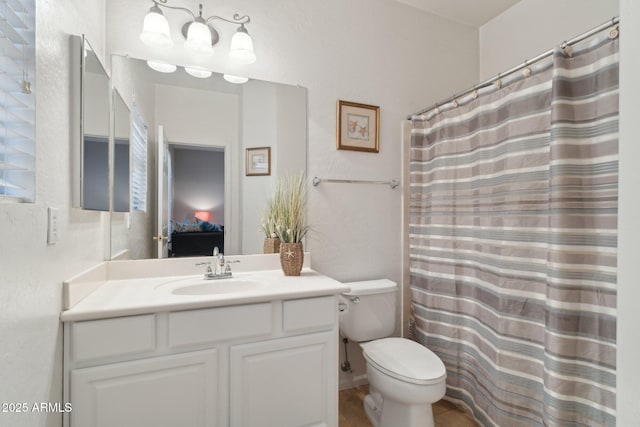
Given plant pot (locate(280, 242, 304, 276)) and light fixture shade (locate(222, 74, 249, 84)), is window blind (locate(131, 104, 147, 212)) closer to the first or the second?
light fixture shade (locate(222, 74, 249, 84))

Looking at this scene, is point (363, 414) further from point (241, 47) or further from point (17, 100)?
point (241, 47)

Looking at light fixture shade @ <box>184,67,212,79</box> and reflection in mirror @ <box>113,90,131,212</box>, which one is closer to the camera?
reflection in mirror @ <box>113,90,131,212</box>

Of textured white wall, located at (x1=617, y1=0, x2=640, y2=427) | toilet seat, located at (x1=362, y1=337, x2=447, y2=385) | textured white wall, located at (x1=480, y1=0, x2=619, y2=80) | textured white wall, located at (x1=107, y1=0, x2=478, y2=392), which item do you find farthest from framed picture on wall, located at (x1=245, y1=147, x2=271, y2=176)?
textured white wall, located at (x1=480, y1=0, x2=619, y2=80)

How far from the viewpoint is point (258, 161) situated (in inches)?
70.8

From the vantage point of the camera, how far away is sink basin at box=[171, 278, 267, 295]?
147 centimetres

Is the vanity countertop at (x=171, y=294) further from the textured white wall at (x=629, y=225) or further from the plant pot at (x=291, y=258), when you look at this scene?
the textured white wall at (x=629, y=225)

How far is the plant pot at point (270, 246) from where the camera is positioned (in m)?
1.81

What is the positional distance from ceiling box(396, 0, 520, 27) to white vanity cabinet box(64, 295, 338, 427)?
7.09 feet

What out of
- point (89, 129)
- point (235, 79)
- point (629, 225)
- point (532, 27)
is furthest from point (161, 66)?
point (532, 27)

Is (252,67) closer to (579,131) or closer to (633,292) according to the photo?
(579,131)

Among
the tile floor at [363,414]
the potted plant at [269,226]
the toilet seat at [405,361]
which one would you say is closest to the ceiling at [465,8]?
the potted plant at [269,226]

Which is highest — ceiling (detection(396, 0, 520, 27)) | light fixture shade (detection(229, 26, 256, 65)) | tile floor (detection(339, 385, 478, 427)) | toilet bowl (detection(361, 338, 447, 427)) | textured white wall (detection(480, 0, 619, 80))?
ceiling (detection(396, 0, 520, 27))

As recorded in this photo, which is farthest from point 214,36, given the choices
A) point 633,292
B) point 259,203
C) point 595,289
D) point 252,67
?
point 595,289

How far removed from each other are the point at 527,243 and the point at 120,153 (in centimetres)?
196
